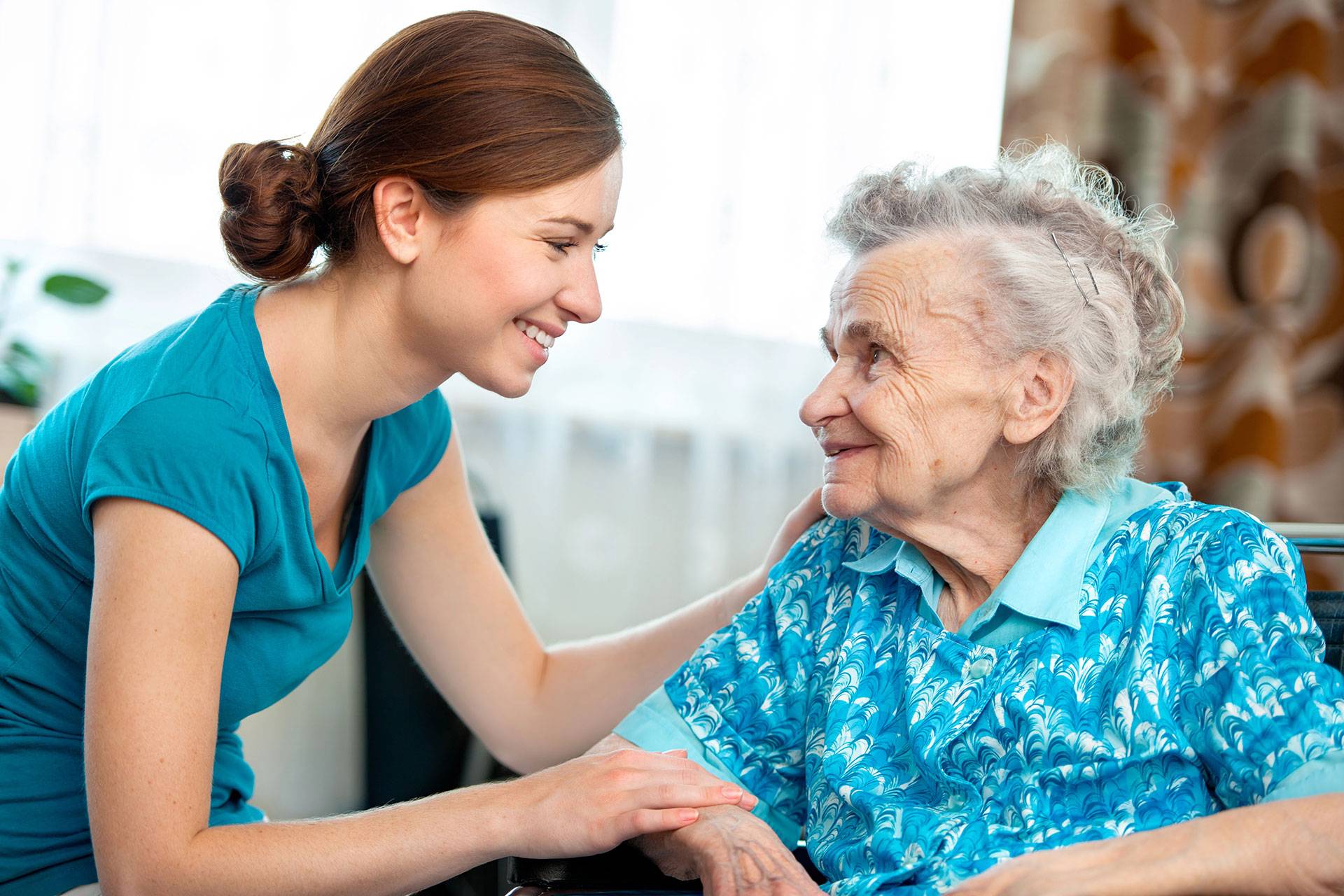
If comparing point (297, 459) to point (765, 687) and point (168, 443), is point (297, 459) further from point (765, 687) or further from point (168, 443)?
point (765, 687)

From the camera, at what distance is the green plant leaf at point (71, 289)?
2365mm

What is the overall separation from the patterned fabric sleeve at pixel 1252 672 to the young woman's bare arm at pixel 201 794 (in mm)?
489

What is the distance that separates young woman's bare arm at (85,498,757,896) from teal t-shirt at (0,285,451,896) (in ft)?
0.11

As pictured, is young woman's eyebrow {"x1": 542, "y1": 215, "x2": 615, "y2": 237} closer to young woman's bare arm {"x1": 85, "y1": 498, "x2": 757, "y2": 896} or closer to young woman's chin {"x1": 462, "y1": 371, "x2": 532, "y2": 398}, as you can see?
young woman's chin {"x1": 462, "y1": 371, "x2": 532, "y2": 398}

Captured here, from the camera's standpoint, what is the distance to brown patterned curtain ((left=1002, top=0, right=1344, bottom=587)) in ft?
9.98

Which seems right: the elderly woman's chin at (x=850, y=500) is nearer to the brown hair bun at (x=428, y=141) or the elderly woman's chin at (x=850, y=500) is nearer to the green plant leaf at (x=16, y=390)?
the brown hair bun at (x=428, y=141)

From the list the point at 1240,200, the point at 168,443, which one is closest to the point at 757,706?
the point at 168,443

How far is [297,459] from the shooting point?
1352mm

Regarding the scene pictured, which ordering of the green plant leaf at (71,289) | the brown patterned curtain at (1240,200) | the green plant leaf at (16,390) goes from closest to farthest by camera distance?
the green plant leaf at (16,390) < the green plant leaf at (71,289) < the brown patterned curtain at (1240,200)

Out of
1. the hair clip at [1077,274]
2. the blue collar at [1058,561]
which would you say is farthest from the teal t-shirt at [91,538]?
the hair clip at [1077,274]

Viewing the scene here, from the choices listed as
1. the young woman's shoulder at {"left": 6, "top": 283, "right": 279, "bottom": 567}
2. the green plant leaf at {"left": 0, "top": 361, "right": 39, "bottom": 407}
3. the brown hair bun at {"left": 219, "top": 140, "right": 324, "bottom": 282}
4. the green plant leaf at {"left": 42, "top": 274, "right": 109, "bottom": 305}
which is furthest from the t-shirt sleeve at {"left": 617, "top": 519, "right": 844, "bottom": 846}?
the green plant leaf at {"left": 42, "top": 274, "right": 109, "bottom": 305}

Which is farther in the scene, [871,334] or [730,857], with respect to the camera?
[871,334]

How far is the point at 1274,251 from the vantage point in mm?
3072

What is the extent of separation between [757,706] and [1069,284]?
1.88ft
